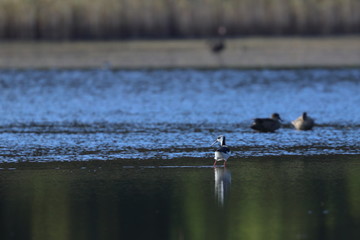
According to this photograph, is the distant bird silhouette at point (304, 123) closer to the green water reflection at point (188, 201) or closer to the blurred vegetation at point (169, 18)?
the green water reflection at point (188, 201)

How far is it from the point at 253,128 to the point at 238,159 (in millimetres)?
3847

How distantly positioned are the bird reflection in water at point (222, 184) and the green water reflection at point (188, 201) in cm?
1

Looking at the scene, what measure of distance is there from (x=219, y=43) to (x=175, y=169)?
97.0 ft

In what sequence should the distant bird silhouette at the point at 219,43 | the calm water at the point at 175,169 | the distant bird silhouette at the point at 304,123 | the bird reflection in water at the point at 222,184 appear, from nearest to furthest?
the calm water at the point at 175,169
the bird reflection in water at the point at 222,184
the distant bird silhouette at the point at 304,123
the distant bird silhouette at the point at 219,43

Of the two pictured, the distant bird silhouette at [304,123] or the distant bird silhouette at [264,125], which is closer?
the distant bird silhouette at [264,125]

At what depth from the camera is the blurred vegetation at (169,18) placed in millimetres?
45219

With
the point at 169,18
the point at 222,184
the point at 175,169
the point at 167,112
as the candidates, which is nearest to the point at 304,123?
the point at 167,112

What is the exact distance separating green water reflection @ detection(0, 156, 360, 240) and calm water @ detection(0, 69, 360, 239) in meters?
0.02

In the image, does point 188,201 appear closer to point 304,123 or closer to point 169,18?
point 304,123

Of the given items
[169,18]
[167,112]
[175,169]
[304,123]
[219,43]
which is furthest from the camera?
[169,18]

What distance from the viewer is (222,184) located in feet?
44.7

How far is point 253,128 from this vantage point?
19781mm

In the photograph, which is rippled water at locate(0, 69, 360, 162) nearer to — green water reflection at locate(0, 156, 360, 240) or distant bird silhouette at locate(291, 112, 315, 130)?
distant bird silhouette at locate(291, 112, 315, 130)

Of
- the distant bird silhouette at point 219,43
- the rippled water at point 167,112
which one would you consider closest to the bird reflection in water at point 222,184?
the rippled water at point 167,112
